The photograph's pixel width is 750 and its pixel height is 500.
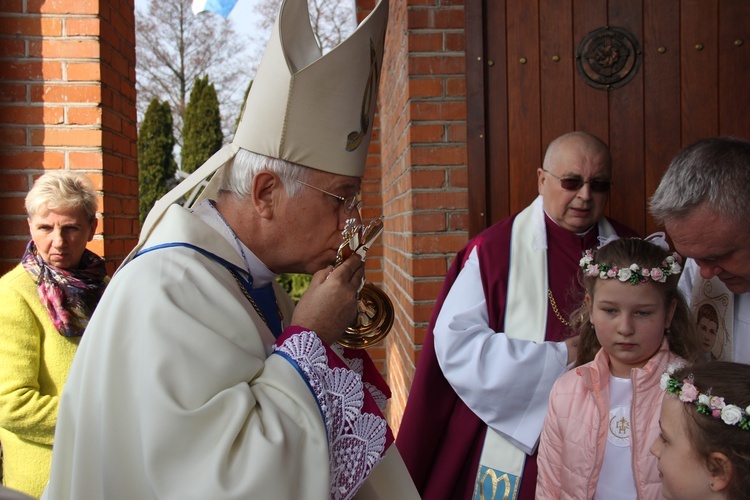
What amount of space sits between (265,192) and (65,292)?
161cm

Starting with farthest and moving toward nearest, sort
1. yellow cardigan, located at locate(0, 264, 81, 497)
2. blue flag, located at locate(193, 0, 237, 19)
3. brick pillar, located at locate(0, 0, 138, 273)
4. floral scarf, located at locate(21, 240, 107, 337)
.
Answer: blue flag, located at locate(193, 0, 237, 19)
brick pillar, located at locate(0, 0, 138, 273)
floral scarf, located at locate(21, 240, 107, 337)
yellow cardigan, located at locate(0, 264, 81, 497)

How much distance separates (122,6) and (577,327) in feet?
10.6

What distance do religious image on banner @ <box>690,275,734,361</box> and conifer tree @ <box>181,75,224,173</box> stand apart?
1752cm

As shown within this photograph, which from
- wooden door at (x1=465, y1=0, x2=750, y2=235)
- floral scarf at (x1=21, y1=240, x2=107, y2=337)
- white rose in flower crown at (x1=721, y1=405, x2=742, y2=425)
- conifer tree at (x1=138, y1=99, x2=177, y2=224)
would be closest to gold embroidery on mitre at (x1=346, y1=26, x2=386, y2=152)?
white rose in flower crown at (x1=721, y1=405, x2=742, y2=425)

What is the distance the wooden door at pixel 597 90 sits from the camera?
3426 mm

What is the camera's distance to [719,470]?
1.64 metres

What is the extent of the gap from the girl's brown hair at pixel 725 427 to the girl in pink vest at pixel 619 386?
0.49m

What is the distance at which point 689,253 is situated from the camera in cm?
213

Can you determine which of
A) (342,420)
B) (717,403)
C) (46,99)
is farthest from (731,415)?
(46,99)

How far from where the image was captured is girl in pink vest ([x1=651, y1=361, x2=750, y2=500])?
1.60 metres

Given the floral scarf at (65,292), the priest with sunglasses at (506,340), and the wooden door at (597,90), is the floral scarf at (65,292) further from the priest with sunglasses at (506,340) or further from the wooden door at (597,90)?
the wooden door at (597,90)

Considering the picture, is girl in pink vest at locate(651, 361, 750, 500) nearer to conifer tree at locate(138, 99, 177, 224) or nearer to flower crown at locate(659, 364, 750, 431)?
flower crown at locate(659, 364, 750, 431)

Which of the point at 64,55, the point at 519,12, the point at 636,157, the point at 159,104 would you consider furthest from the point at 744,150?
the point at 159,104

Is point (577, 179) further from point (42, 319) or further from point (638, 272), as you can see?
point (42, 319)
